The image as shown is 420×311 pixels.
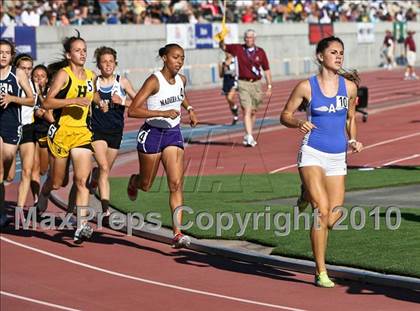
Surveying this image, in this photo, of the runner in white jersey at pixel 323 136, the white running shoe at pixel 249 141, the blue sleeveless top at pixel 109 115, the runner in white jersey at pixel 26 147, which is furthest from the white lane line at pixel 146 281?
the white running shoe at pixel 249 141

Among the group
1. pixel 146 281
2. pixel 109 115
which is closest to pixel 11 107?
pixel 109 115

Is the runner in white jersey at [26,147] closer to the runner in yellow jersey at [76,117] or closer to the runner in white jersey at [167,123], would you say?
the runner in yellow jersey at [76,117]

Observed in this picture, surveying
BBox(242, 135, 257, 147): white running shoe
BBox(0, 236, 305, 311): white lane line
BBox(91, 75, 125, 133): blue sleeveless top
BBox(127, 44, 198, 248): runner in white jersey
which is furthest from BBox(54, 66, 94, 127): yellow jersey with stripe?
BBox(242, 135, 257, 147): white running shoe

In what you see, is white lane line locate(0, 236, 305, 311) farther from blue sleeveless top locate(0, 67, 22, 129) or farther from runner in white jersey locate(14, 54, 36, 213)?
blue sleeveless top locate(0, 67, 22, 129)

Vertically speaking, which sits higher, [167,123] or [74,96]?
[74,96]

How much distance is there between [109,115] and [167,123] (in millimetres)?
1991

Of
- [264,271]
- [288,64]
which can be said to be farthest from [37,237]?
[288,64]

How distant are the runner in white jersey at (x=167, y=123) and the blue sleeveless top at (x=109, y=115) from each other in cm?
160

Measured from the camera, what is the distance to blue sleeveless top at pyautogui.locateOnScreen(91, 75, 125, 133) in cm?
1467

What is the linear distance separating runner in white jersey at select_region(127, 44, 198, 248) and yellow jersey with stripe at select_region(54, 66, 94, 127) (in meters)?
1.04

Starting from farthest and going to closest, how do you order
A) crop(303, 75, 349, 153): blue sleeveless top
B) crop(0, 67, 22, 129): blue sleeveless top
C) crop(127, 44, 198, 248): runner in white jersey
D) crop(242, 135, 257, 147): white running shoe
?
1. crop(242, 135, 257, 147): white running shoe
2. crop(0, 67, 22, 129): blue sleeveless top
3. crop(127, 44, 198, 248): runner in white jersey
4. crop(303, 75, 349, 153): blue sleeveless top

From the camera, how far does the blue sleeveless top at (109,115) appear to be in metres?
14.7

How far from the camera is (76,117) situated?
13898mm

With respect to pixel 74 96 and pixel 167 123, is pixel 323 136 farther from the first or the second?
pixel 74 96
